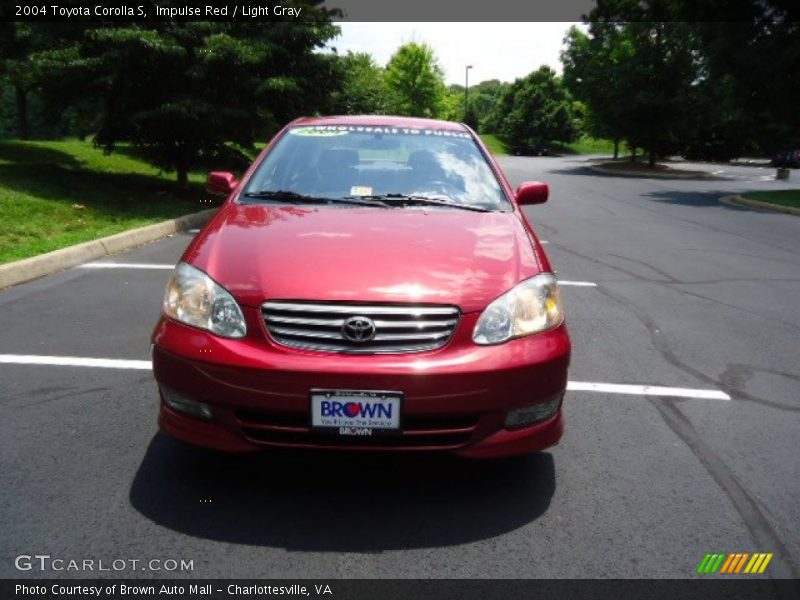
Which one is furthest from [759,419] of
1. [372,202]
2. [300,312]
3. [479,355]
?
[300,312]

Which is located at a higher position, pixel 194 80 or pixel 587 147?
pixel 587 147

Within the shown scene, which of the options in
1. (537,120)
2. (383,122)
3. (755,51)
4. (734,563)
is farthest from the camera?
(537,120)

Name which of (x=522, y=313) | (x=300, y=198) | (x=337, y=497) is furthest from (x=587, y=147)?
(x=337, y=497)

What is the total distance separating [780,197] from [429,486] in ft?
62.0

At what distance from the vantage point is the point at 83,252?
8.05 meters

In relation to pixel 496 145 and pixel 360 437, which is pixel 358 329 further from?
pixel 496 145

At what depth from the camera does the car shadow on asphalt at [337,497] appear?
2686 millimetres

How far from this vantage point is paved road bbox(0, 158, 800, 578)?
8.43 ft

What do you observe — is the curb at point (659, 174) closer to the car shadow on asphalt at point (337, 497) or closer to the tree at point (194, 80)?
the tree at point (194, 80)

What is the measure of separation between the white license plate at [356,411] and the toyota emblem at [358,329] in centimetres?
21

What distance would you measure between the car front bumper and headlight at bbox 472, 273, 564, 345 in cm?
5

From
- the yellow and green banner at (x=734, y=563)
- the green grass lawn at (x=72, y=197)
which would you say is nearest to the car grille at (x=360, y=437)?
the yellow and green banner at (x=734, y=563)

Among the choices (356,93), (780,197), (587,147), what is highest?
(356,93)

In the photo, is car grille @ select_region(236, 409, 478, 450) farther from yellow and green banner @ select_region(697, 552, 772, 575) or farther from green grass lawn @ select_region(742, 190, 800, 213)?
green grass lawn @ select_region(742, 190, 800, 213)
